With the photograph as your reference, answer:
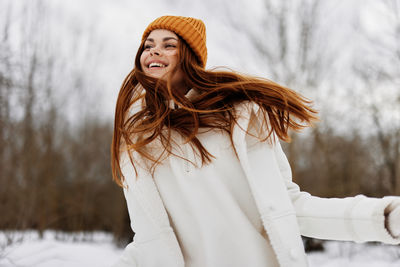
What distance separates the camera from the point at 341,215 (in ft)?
4.64

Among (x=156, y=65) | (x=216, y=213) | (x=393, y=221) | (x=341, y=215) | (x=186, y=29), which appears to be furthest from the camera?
(x=186, y=29)

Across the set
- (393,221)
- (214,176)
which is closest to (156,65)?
(214,176)

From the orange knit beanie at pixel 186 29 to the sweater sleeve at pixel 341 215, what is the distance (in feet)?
2.42

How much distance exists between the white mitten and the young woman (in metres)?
0.08

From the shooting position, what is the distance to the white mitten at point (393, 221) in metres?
1.28

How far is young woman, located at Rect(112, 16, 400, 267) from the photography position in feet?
4.87

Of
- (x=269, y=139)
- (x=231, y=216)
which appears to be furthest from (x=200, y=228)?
(x=269, y=139)

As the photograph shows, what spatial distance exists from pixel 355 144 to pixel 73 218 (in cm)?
944

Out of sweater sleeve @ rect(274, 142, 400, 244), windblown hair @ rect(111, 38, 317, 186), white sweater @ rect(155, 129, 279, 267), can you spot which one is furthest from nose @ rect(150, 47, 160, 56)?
sweater sleeve @ rect(274, 142, 400, 244)

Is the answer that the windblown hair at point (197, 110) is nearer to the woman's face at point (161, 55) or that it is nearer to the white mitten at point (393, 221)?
the woman's face at point (161, 55)

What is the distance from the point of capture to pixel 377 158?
34.4 feet

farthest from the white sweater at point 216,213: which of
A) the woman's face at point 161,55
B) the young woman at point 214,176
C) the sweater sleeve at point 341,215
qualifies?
the woman's face at point 161,55

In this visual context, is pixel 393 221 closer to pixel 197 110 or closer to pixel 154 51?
pixel 197 110

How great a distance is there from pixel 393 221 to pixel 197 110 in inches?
35.7
